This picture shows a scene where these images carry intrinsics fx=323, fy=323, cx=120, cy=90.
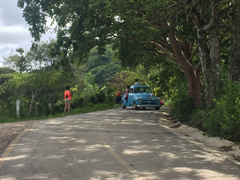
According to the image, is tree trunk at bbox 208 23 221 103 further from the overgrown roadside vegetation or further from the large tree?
the large tree

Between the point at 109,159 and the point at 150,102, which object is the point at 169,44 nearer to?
the point at 150,102

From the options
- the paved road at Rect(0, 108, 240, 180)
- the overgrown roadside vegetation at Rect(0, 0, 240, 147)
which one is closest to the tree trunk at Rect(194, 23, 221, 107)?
the overgrown roadside vegetation at Rect(0, 0, 240, 147)

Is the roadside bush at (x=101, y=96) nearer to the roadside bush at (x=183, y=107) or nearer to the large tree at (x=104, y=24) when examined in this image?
the large tree at (x=104, y=24)

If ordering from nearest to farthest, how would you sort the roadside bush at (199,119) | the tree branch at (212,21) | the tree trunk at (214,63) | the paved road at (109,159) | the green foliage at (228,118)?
the paved road at (109,159), the green foliage at (228,118), the tree branch at (212,21), the tree trunk at (214,63), the roadside bush at (199,119)

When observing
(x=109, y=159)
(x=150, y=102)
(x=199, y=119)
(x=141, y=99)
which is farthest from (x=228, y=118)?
(x=150, y=102)

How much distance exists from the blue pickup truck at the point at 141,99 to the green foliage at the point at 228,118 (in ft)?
40.1

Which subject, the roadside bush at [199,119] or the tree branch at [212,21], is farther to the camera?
the roadside bush at [199,119]

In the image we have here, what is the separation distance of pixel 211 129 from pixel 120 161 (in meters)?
4.28

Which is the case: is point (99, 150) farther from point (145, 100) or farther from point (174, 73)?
point (174, 73)

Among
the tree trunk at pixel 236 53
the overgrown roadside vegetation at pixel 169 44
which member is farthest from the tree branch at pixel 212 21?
the tree trunk at pixel 236 53

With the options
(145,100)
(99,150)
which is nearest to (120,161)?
(99,150)

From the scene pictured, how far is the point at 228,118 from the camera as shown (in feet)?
29.8

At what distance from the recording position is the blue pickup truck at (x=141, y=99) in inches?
892

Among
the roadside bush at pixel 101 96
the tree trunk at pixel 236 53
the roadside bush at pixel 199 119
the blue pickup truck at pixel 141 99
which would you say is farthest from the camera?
the roadside bush at pixel 101 96
